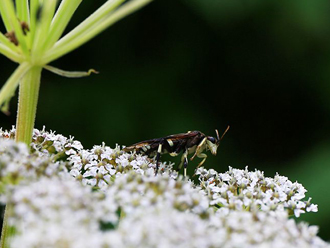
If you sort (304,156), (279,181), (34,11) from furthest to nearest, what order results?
1. (304,156)
2. (279,181)
3. (34,11)

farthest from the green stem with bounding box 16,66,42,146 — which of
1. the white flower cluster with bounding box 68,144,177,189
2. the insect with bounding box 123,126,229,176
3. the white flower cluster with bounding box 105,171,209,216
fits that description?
the insect with bounding box 123,126,229,176

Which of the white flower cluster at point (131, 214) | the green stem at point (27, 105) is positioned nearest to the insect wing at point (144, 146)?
the white flower cluster at point (131, 214)

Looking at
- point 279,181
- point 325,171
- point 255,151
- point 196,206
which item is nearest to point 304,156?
point 325,171

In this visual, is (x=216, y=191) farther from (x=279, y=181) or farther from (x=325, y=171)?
(x=325, y=171)

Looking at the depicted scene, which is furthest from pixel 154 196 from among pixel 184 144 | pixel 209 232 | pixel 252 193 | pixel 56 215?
pixel 184 144

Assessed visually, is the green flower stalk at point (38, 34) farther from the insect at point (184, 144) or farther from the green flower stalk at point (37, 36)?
the insect at point (184, 144)

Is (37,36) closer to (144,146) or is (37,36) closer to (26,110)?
(26,110)
